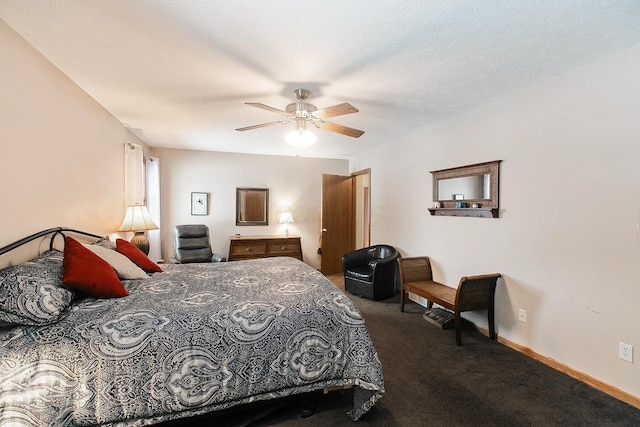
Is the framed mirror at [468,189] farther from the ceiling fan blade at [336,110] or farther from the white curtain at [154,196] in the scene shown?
the white curtain at [154,196]

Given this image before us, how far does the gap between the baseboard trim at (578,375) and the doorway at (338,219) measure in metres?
2.92

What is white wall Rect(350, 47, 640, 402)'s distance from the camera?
196 centimetres

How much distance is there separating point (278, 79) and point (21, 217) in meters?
2.05

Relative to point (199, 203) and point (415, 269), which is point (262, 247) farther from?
point (415, 269)

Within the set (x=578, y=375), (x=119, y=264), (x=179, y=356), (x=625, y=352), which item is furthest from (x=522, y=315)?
(x=119, y=264)

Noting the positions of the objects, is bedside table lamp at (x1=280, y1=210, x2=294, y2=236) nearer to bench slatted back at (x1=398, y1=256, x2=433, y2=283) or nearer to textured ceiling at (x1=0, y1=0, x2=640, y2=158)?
bench slatted back at (x1=398, y1=256, x2=433, y2=283)

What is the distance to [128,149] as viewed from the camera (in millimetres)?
3635

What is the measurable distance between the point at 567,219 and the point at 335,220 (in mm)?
3695

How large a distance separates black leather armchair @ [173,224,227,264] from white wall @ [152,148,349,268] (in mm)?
581

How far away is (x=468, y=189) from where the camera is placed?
3.16 m

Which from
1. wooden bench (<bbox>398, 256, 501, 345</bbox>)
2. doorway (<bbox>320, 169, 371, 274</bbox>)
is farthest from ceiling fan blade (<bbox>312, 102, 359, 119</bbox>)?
doorway (<bbox>320, 169, 371, 274</bbox>)

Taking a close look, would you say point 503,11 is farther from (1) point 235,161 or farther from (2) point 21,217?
(1) point 235,161

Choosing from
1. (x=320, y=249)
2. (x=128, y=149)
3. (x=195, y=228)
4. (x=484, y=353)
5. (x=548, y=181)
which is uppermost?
(x=128, y=149)

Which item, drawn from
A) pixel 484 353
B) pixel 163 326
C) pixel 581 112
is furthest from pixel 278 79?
pixel 484 353
